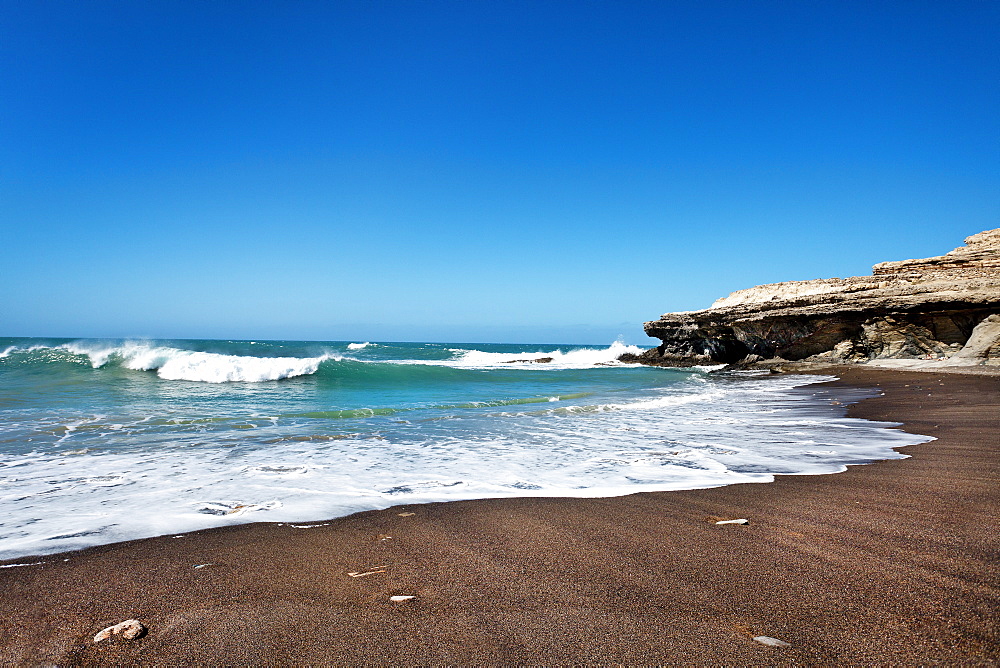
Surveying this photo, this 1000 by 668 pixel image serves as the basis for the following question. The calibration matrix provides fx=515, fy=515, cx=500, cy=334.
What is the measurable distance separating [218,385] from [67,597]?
16.2 meters

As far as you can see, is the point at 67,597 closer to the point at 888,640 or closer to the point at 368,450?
the point at 888,640

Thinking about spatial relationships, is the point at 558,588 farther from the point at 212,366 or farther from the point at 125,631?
the point at 212,366

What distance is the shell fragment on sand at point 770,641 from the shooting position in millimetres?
1593

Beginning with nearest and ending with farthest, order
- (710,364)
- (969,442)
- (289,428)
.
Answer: (969,442), (289,428), (710,364)

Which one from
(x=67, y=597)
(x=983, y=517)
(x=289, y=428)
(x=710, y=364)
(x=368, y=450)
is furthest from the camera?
(x=710, y=364)

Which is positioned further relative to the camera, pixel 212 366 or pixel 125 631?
pixel 212 366

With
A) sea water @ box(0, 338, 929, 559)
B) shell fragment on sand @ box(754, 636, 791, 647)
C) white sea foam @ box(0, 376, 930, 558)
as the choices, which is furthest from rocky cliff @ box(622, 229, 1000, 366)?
shell fragment on sand @ box(754, 636, 791, 647)

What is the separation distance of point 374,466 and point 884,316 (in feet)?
69.0

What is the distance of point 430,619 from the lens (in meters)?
1.86

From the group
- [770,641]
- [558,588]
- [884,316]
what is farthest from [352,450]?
[884,316]

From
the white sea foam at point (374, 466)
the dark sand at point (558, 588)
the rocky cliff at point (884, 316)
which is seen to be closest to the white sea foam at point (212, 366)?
the white sea foam at point (374, 466)

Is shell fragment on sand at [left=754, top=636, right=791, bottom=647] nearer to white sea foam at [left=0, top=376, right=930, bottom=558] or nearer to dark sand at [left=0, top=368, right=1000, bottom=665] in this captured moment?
dark sand at [left=0, top=368, right=1000, bottom=665]

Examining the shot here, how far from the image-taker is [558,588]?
6.83 ft

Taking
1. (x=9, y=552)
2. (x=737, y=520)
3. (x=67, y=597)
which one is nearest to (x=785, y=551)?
(x=737, y=520)
